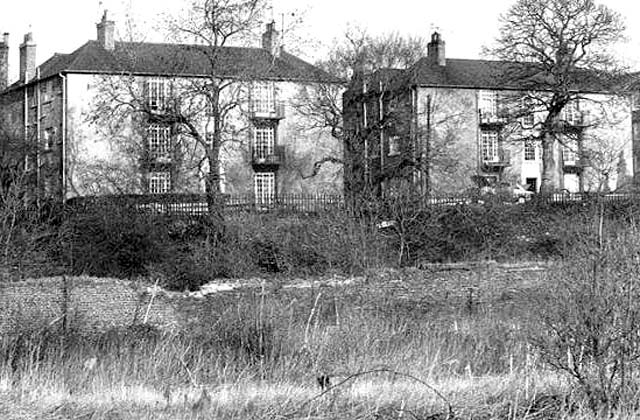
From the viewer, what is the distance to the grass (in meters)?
8.66

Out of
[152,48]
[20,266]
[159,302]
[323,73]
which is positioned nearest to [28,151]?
[152,48]

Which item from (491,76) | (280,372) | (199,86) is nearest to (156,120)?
(199,86)

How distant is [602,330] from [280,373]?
497cm

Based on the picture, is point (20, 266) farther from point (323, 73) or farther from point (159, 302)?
point (323, 73)

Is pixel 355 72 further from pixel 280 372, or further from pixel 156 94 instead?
pixel 280 372

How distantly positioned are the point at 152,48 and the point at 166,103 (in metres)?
3.85

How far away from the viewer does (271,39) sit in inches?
1784

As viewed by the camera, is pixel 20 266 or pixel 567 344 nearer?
pixel 567 344

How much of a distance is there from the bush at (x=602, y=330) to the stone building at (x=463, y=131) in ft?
92.8

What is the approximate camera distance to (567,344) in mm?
8492

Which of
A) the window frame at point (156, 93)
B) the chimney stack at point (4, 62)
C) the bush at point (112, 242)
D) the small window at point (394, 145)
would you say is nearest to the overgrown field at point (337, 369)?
the bush at point (112, 242)

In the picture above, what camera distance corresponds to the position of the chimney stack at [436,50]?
56.2 meters

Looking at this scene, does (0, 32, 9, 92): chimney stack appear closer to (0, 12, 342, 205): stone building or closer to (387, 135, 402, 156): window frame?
(0, 12, 342, 205): stone building

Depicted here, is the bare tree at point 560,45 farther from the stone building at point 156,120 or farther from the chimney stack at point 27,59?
the chimney stack at point 27,59
